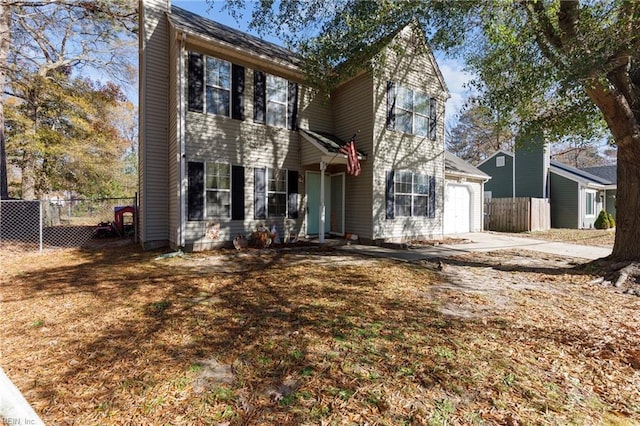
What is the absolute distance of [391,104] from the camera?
10.7 meters

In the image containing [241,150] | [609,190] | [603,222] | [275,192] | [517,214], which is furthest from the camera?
[609,190]

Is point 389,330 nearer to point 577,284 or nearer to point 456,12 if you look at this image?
point 577,284

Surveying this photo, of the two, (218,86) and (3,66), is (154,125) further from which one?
(3,66)

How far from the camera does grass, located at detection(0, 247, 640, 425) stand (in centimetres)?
233

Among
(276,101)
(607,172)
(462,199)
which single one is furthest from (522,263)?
(607,172)

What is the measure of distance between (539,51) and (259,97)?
24.3 feet

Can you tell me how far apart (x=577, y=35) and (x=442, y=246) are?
6576 mm

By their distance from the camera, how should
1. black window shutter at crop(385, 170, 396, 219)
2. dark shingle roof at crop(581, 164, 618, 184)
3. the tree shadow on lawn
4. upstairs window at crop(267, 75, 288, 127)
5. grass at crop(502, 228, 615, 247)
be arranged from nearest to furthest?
the tree shadow on lawn, upstairs window at crop(267, 75, 288, 127), black window shutter at crop(385, 170, 396, 219), grass at crop(502, 228, 615, 247), dark shingle roof at crop(581, 164, 618, 184)

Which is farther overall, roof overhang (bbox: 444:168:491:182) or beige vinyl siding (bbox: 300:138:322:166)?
roof overhang (bbox: 444:168:491:182)

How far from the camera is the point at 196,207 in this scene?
8.69 meters

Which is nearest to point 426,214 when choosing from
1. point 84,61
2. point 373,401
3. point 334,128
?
point 334,128

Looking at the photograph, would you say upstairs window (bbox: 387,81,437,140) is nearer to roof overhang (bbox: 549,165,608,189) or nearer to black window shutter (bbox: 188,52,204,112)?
black window shutter (bbox: 188,52,204,112)

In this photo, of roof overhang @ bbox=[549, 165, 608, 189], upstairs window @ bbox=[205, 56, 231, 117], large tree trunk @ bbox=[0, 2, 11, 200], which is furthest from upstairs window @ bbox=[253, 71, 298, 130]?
roof overhang @ bbox=[549, 165, 608, 189]

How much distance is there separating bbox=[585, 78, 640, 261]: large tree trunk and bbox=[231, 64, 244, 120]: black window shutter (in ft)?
27.6
